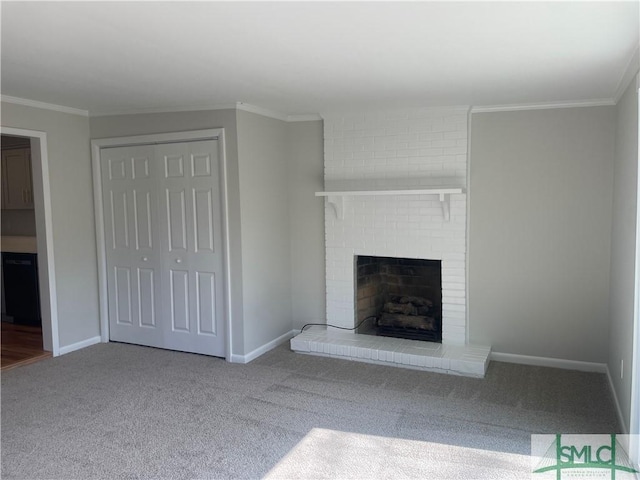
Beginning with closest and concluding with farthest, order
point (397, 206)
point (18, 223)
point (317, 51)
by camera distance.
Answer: point (317, 51), point (397, 206), point (18, 223)

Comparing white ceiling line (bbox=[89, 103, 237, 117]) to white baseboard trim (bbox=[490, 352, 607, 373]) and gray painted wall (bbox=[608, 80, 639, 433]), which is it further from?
white baseboard trim (bbox=[490, 352, 607, 373])

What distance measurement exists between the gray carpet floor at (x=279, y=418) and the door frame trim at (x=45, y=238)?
312 mm

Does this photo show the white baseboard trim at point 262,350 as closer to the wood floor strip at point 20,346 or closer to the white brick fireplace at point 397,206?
the white brick fireplace at point 397,206

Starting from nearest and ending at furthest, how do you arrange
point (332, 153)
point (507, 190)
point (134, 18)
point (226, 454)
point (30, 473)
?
point (134, 18) < point (30, 473) < point (226, 454) < point (507, 190) < point (332, 153)

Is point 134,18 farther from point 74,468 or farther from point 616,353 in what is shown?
point 616,353

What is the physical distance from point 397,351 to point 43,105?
149 inches

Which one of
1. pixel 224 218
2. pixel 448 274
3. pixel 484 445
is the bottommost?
pixel 484 445

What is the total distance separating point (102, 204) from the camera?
198 inches

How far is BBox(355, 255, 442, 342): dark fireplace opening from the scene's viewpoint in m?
4.92

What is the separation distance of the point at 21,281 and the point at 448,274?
4692 mm

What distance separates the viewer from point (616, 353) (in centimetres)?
355

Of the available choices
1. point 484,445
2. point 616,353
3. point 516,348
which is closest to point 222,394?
point 484,445

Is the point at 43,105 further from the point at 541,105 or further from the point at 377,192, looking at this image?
the point at 541,105

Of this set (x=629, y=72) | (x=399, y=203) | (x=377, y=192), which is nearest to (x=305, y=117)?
(x=377, y=192)
